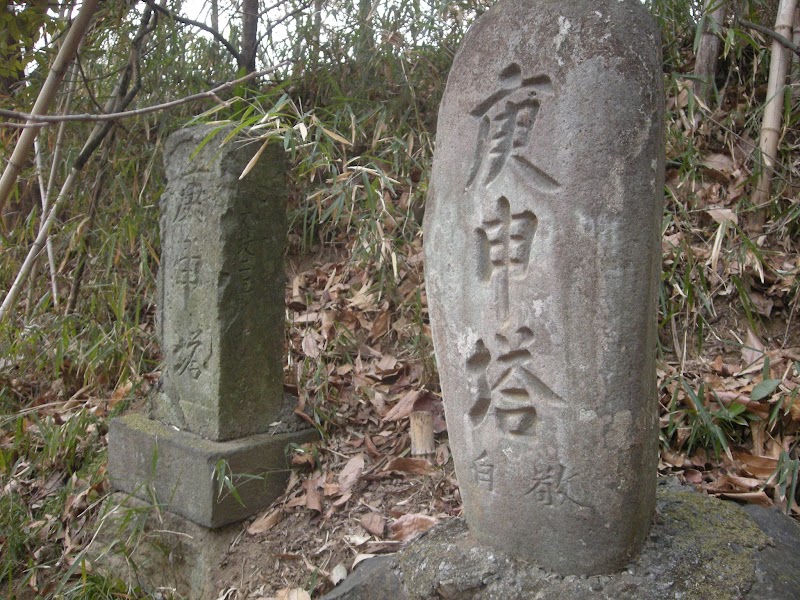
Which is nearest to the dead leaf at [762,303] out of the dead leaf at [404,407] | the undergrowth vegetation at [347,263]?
the undergrowth vegetation at [347,263]

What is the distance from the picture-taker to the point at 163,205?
294 centimetres

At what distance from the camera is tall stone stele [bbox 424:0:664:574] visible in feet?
5.16

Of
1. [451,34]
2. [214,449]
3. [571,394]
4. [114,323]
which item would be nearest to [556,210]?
[571,394]

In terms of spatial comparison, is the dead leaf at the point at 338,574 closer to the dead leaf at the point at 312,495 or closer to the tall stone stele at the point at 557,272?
the dead leaf at the point at 312,495

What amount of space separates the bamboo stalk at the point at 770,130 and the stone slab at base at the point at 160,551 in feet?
8.23

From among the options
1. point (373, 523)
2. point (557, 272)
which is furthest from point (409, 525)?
point (557, 272)

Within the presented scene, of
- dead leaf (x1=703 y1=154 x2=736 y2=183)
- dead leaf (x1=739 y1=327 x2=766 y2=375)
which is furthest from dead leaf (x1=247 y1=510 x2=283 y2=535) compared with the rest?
dead leaf (x1=703 y1=154 x2=736 y2=183)

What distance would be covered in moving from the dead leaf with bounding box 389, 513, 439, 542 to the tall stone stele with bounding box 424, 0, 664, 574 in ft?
2.00

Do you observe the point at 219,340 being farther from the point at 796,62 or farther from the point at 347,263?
the point at 796,62

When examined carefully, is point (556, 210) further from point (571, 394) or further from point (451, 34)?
point (451, 34)

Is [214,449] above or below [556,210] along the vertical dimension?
below

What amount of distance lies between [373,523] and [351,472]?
0.31m

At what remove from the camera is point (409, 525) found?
2.41 metres

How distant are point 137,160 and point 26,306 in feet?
3.54
